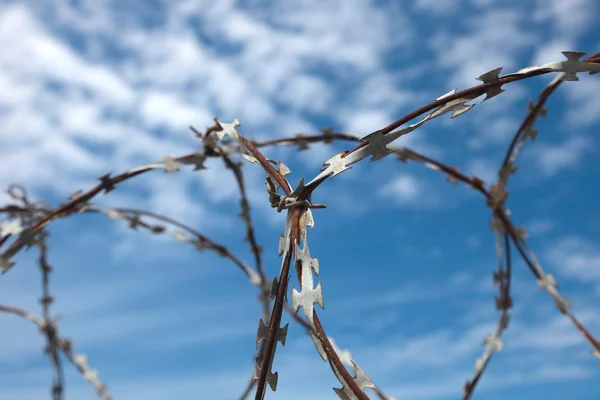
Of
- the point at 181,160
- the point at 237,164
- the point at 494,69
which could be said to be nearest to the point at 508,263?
the point at 237,164

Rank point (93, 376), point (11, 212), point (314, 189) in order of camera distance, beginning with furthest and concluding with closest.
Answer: point (93, 376) → point (11, 212) → point (314, 189)

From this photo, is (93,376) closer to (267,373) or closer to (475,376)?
(475,376)

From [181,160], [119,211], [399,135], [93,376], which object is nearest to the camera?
[399,135]

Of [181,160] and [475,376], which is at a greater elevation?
[181,160]

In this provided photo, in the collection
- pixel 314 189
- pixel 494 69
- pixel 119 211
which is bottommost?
pixel 314 189

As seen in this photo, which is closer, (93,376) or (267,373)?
(267,373)

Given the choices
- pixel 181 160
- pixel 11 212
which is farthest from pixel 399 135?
pixel 11 212
